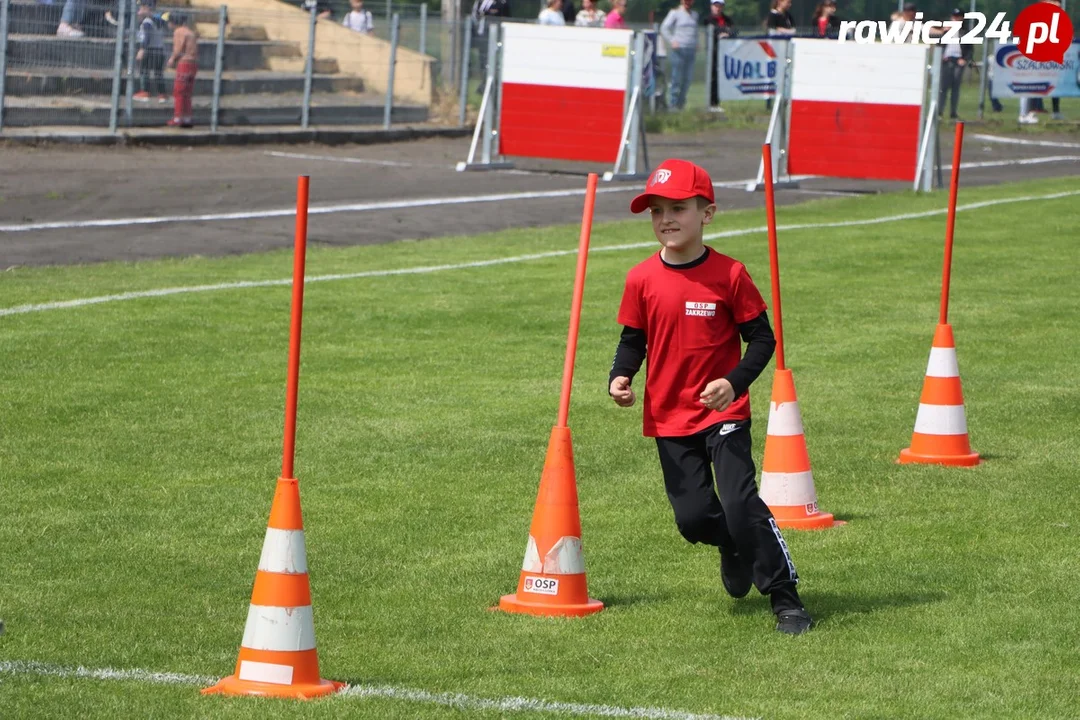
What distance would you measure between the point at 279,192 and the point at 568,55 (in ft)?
16.5

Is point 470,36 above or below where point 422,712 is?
above

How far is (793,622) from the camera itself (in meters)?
5.83

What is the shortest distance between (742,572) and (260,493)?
2605 mm

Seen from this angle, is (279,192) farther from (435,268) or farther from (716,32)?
(716,32)

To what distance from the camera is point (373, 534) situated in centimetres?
713

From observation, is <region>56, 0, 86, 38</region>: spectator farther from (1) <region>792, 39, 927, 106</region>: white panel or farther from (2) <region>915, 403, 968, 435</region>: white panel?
(2) <region>915, 403, 968, 435</region>: white panel

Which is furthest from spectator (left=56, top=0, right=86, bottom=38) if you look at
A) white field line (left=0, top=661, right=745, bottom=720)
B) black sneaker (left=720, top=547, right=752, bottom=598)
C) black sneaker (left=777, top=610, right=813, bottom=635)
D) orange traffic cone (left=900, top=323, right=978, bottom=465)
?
black sneaker (left=777, top=610, right=813, bottom=635)

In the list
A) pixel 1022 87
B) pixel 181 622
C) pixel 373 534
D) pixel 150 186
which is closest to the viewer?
pixel 181 622

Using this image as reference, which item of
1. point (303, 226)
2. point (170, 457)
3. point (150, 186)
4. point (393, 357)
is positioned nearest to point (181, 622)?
point (303, 226)

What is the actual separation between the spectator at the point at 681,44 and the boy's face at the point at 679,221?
28.1m

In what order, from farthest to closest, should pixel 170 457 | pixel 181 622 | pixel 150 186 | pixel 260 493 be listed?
pixel 150 186 → pixel 170 457 → pixel 260 493 → pixel 181 622

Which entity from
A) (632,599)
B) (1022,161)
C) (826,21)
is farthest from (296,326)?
(826,21)

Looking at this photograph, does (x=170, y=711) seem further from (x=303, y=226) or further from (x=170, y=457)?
(x=170, y=457)

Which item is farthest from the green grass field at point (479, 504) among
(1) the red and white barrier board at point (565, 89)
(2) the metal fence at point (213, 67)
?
(2) the metal fence at point (213, 67)
